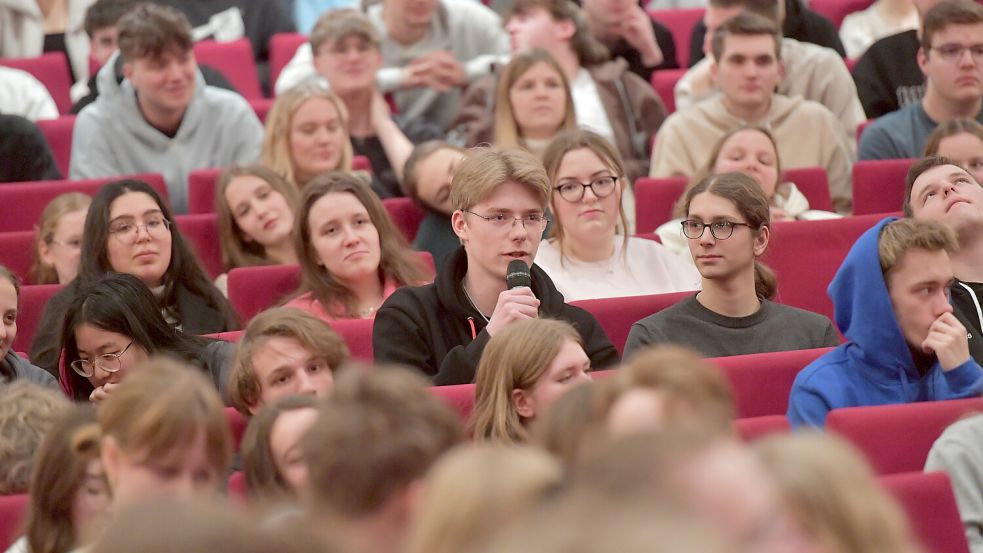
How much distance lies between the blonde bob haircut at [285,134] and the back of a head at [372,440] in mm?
2538

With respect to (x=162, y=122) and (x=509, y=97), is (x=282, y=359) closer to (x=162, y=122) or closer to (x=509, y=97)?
(x=509, y=97)

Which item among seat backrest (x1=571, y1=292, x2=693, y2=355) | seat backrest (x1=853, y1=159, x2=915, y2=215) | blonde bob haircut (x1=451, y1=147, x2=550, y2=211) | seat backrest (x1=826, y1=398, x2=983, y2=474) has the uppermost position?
blonde bob haircut (x1=451, y1=147, x2=550, y2=211)

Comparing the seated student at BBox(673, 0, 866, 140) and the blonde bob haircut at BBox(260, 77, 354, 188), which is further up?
the blonde bob haircut at BBox(260, 77, 354, 188)

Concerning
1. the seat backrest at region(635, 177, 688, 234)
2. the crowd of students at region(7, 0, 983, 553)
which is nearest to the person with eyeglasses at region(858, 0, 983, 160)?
the crowd of students at region(7, 0, 983, 553)

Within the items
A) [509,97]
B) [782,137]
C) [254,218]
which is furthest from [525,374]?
[782,137]

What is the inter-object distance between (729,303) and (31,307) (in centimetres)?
145

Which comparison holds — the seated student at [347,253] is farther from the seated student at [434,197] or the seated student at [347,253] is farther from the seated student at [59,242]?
the seated student at [59,242]

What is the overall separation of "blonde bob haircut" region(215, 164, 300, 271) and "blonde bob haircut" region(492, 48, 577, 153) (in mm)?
614

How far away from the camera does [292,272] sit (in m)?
3.45

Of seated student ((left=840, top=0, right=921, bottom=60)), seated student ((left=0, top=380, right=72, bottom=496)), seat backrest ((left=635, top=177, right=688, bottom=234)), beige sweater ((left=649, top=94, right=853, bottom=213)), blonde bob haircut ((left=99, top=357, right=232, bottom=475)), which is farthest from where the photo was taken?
seated student ((left=840, top=0, right=921, bottom=60))

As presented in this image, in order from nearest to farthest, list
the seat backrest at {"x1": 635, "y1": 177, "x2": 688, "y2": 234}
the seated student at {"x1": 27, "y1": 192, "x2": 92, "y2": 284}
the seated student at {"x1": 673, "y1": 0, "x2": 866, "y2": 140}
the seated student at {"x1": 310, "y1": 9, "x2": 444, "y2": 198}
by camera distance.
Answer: the seated student at {"x1": 27, "y1": 192, "x2": 92, "y2": 284}
the seat backrest at {"x1": 635, "y1": 177, "x2": 688, "y2": 234}
the seated student at {"x1": 310, "y1": 9, "x2": 444, "y2": 198}
the seated student at {"x1": 673, "y1": 0, "x2": 866, "y2": 140}

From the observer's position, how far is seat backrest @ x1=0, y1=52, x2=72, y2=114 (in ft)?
16.5

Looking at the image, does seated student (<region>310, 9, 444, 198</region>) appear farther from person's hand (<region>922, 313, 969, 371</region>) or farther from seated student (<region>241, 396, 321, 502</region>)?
seated student (<region>241, 396, 321, 502</region>)

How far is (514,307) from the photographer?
2.64 metres
